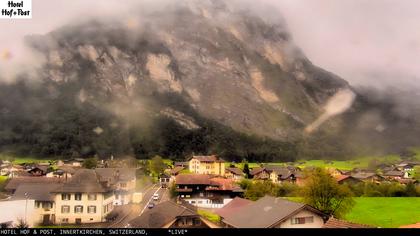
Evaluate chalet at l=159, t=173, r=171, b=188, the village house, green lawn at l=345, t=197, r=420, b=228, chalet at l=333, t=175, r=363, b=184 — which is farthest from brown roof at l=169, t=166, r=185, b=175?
green lawn at l=345, t=197, r=420, b=228

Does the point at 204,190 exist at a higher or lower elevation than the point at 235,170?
lower

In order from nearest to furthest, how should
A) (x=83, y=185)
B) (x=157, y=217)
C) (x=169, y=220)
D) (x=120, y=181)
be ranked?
1. (x=169, y=220)
2. (x=157, y=217)
3. (x=83, y=185)
4. (x=120, y=181)

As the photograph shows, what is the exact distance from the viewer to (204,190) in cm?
489

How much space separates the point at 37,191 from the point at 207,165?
9.54ft

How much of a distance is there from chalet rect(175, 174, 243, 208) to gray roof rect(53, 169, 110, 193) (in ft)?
4.58

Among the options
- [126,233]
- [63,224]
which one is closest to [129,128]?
[63,224]

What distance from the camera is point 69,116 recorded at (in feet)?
13.0

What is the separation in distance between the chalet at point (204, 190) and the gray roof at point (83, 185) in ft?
4.58

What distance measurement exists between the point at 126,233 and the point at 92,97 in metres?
2.13

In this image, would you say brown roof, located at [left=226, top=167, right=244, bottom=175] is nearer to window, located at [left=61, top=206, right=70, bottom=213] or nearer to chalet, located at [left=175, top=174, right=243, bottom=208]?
chalet, located at [left=175, top=174, right=243, bottom=208]

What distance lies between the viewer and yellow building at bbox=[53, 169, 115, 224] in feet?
8.87

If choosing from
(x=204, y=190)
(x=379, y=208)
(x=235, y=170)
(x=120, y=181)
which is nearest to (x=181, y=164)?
(x=204, y=190)

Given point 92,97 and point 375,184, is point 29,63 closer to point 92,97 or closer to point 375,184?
point 92,97

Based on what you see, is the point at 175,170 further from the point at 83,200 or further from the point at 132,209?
the point at 83,200
